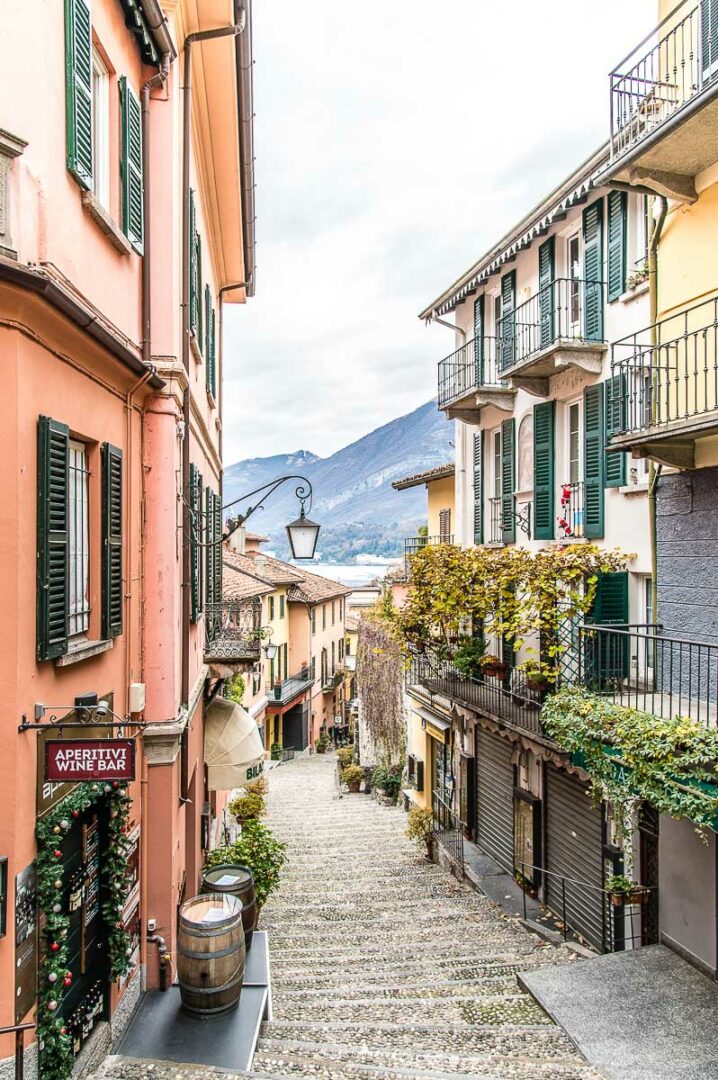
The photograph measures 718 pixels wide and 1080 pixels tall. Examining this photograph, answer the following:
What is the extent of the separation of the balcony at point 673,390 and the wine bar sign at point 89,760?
7.13m

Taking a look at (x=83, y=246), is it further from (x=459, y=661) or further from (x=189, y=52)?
(x=459, y=661)

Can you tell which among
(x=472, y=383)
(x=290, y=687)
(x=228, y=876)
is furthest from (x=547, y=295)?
(x=290, y=687)

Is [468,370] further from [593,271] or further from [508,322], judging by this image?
[593,271]

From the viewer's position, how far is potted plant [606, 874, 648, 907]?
10.3m

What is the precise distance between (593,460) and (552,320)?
2875mm

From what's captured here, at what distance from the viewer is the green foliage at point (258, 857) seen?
1115cm

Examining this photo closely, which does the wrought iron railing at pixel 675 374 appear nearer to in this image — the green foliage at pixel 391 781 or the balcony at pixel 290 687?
the green foliage at pixel 391 781

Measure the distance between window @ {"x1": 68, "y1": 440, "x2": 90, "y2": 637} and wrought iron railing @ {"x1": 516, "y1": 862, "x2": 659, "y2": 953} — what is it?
843 centimetres

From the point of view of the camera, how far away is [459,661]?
15.5m

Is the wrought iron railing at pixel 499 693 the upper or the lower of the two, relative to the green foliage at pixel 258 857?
upper

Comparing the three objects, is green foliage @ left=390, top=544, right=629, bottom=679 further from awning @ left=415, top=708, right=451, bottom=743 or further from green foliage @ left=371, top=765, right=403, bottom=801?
green foliage @ left=371, top=765, right=403, bottom=801

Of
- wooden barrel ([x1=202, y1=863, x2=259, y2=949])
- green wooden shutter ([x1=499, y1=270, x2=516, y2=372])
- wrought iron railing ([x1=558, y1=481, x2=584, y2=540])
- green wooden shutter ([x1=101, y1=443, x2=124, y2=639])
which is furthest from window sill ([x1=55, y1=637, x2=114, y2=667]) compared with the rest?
green wooden shutter ([x1=499, y1=270, x2=516, y2=372])

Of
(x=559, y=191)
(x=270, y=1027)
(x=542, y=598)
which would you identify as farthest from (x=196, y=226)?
(x=270, y=1027)

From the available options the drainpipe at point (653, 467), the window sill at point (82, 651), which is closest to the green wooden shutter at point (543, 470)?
the drainpipe at point (653, 467)
